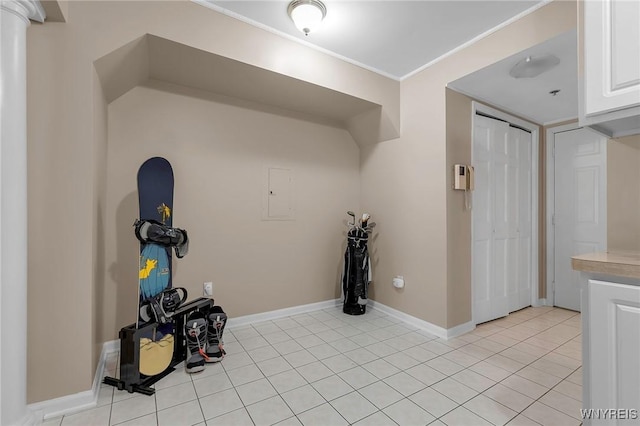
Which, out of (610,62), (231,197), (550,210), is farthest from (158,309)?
(550,210)

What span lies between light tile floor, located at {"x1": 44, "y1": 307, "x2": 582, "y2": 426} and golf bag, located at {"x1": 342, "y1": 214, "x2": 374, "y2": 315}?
Result: 453 mm

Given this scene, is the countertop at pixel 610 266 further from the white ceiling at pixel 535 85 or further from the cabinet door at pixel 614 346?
the white ceiling at pixel 535 85

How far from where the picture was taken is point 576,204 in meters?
3.65

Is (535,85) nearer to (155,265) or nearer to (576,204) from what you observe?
(576,204)

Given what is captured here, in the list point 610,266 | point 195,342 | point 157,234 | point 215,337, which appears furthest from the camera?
point 215,337

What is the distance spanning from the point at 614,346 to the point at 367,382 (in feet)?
4.74

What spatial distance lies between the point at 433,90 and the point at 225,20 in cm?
209

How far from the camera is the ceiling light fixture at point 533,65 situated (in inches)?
91.5

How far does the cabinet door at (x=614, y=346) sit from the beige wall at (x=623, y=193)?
62cm

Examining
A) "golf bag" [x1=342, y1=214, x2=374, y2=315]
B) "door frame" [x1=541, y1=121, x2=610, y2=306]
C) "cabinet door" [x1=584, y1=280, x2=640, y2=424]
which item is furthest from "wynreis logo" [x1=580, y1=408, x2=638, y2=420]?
"door frame" [x1=541, y1=121, x2=610, y2=306]

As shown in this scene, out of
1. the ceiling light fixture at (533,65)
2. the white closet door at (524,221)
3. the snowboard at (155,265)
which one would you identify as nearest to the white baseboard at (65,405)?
the snowboard at (155,265)

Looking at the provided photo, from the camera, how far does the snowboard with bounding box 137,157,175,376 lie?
2.04 metres

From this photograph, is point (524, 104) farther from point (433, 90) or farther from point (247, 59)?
point (247, 59)

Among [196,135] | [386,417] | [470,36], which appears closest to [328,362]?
[386,417]
